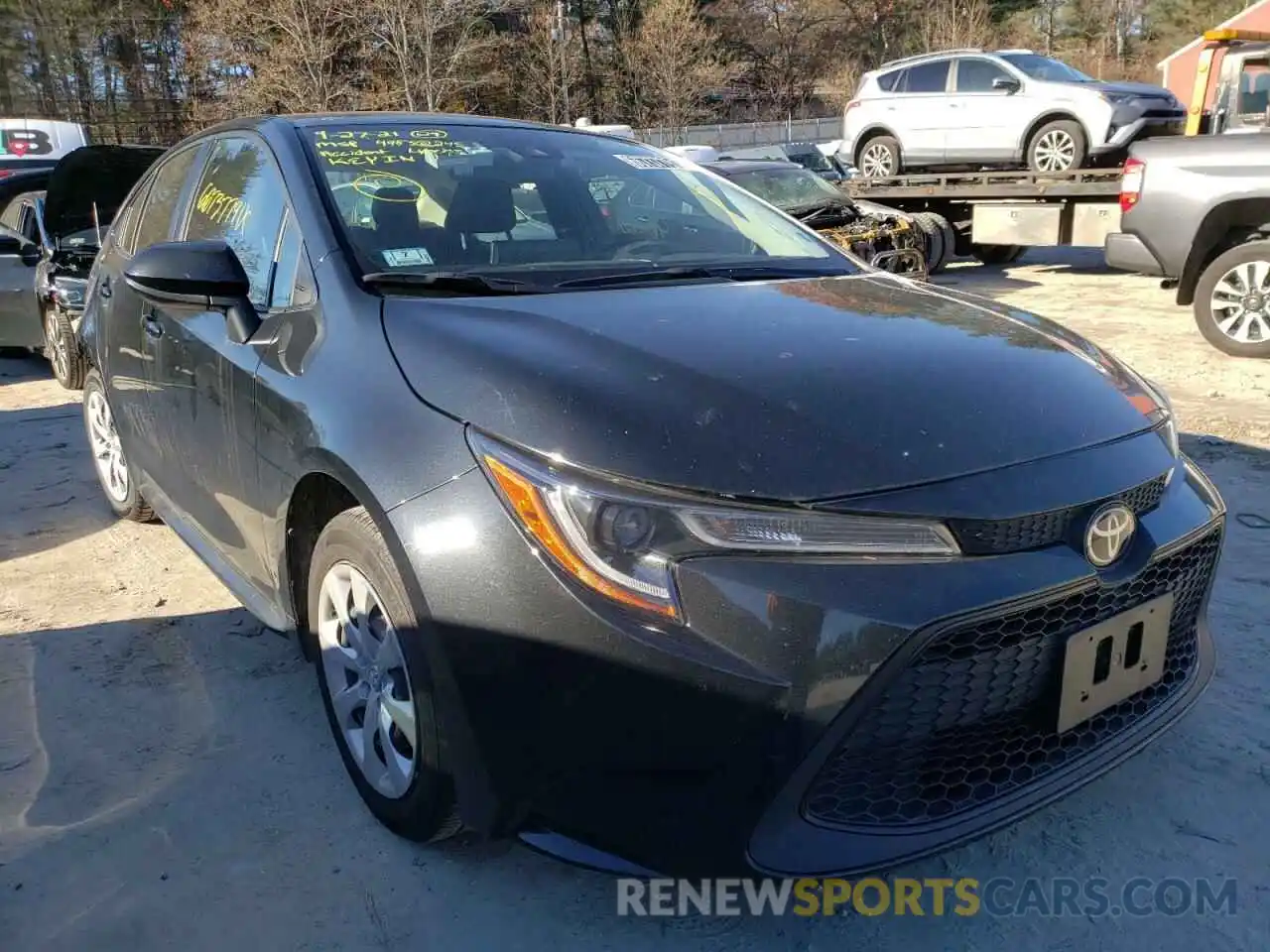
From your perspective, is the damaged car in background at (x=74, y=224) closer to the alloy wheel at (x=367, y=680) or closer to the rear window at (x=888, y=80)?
the alloy wheel at (x=367, y=680)

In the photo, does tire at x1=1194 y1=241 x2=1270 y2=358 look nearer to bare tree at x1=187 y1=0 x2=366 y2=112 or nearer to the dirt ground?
the dirt ground

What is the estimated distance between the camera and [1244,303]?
23.3ft

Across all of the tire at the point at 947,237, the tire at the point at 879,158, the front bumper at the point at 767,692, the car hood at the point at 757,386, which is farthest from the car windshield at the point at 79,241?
the tire at the point at 879,158

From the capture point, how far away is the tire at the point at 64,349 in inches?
288

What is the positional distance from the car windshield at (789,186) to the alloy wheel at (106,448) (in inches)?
303

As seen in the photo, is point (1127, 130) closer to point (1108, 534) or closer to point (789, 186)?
point (789, 186)

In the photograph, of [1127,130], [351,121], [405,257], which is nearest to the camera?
[405,257]

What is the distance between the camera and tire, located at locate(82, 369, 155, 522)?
14.5 ft

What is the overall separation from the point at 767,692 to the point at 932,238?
11146mm

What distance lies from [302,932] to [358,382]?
3.78ft

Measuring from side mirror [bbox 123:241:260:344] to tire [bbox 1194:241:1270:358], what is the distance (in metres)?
6.85

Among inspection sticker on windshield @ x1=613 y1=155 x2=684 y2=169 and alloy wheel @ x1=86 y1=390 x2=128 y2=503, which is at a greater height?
inspection sticker on windshield @ x1=613 y1=155 x2=684 y2=169

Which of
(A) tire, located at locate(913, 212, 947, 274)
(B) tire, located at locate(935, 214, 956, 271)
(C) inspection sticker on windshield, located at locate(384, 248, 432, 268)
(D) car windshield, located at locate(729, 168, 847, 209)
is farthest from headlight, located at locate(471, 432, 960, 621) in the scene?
(B) tire, located at locate(935, 214, 956, 271)

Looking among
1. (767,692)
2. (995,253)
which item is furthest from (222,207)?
(995,253)
